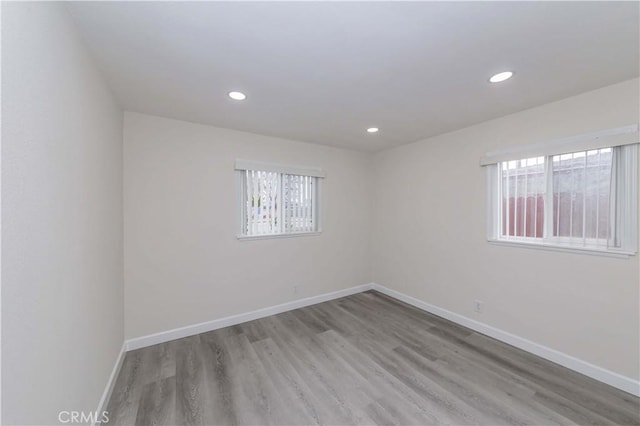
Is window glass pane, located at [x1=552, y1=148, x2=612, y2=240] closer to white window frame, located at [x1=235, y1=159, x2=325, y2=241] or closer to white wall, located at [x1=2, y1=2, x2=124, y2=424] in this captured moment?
white window frame, located at [x1=235, y1=159, x2=325, y2=241]

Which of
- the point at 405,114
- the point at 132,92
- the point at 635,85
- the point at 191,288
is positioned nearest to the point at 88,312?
the point at 191,288

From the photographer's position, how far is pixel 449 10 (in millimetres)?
1208

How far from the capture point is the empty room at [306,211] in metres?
1.14

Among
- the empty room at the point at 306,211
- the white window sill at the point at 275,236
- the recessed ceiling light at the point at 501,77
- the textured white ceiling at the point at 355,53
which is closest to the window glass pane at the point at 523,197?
the empty room at the point at 306,211

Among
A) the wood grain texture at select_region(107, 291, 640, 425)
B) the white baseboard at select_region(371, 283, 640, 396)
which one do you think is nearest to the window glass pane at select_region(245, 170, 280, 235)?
the wood grain texture at select_region(107, 291, 640, 425)

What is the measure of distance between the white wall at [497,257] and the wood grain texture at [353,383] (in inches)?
13.7

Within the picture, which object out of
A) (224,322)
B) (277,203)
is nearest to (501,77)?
(277,203)

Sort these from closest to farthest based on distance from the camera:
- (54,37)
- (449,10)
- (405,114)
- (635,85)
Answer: (54,37) → (449,10) → (635,85) → (405,114)

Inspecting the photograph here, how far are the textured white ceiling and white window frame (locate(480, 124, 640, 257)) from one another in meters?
0.42

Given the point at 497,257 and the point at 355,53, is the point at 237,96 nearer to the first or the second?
the point at 355,53

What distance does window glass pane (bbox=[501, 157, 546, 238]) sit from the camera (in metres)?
2.41

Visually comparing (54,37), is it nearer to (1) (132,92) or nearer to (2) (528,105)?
(1) (132,92)

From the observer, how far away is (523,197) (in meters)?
2.53

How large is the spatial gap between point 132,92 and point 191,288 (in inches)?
79.7
